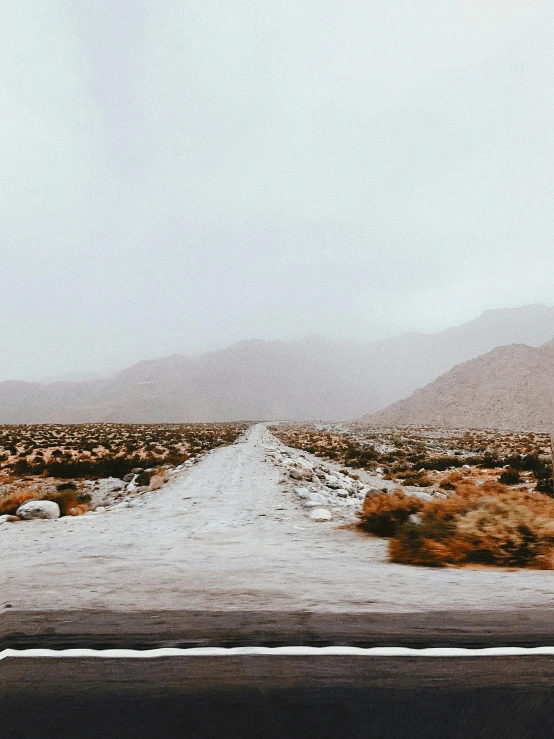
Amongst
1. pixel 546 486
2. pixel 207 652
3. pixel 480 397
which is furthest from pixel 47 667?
pixel 480 397

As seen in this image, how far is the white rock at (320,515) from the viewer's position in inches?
312

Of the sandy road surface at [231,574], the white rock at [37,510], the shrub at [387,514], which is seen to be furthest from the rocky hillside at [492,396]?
the white rock at [37,510]

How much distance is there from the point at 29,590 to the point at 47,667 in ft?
5.41

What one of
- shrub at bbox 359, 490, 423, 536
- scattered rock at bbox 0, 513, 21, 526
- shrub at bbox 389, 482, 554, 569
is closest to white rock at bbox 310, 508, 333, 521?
shrub at bbox 359, 490, 423, 536

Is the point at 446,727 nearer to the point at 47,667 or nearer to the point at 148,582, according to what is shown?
the point at 47,667

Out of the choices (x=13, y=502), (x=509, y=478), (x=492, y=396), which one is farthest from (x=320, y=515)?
(x=492, y=396)

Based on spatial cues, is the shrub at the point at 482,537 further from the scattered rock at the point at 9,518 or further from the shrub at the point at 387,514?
the scattered rock at the point at 9,518

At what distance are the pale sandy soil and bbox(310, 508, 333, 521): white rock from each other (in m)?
0.21

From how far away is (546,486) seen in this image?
12.9 meters

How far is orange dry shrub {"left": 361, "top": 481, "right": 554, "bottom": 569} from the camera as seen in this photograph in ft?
15.6

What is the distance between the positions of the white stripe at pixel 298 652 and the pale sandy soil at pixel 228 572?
560mm

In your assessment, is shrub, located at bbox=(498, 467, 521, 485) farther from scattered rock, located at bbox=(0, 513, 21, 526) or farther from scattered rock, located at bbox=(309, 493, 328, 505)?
scattered rock, located at bbox=(0, 513, 21, 526)

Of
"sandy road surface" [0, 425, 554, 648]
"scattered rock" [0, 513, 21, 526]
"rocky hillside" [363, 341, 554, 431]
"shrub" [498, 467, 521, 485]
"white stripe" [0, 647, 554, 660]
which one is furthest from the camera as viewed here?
"rocky hillside" [363, 341, 554, 431]

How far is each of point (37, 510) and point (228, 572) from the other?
6.79 m
